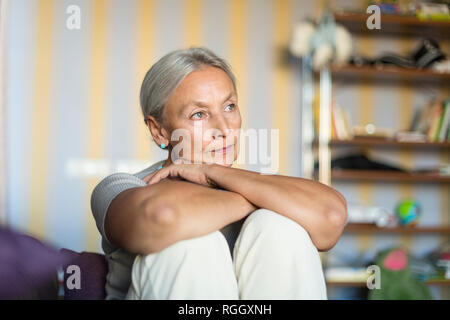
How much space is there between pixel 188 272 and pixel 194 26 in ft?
5.16

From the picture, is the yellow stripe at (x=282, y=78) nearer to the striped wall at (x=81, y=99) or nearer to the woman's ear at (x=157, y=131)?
the striped wall at (x=81, y=99)

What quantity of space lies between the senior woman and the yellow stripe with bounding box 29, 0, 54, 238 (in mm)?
1347

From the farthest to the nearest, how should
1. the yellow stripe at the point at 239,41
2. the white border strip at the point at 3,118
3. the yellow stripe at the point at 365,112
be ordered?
the yellow stripe at the point at 365,112
the yellow stripe at the point at 239,41
the white border strip at the point at 3,118

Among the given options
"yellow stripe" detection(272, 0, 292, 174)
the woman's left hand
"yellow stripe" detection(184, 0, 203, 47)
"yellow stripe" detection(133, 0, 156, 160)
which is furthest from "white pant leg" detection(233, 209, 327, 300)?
"yellow stripe" detection(272, 0, 292, 174)

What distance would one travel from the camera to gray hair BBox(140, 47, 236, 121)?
891 millimetres

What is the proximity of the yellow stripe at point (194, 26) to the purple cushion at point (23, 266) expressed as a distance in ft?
4.24

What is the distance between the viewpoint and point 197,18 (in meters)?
2.12

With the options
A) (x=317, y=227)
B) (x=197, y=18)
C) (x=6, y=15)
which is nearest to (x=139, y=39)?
(x=197, y=18)

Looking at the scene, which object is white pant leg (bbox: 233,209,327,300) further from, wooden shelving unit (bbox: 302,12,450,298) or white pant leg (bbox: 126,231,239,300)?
wooden shelving unit (bbox: 302,12,450,298)

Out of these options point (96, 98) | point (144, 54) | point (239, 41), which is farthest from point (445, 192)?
point (96, 98)

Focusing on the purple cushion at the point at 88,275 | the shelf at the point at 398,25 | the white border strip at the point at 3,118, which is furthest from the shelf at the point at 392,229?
the purple cushion at the point at 88,275

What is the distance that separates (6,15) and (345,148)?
164cm

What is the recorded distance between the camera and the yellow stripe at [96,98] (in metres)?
1.99

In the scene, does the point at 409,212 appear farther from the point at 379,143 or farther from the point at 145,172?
the point at 145,172
